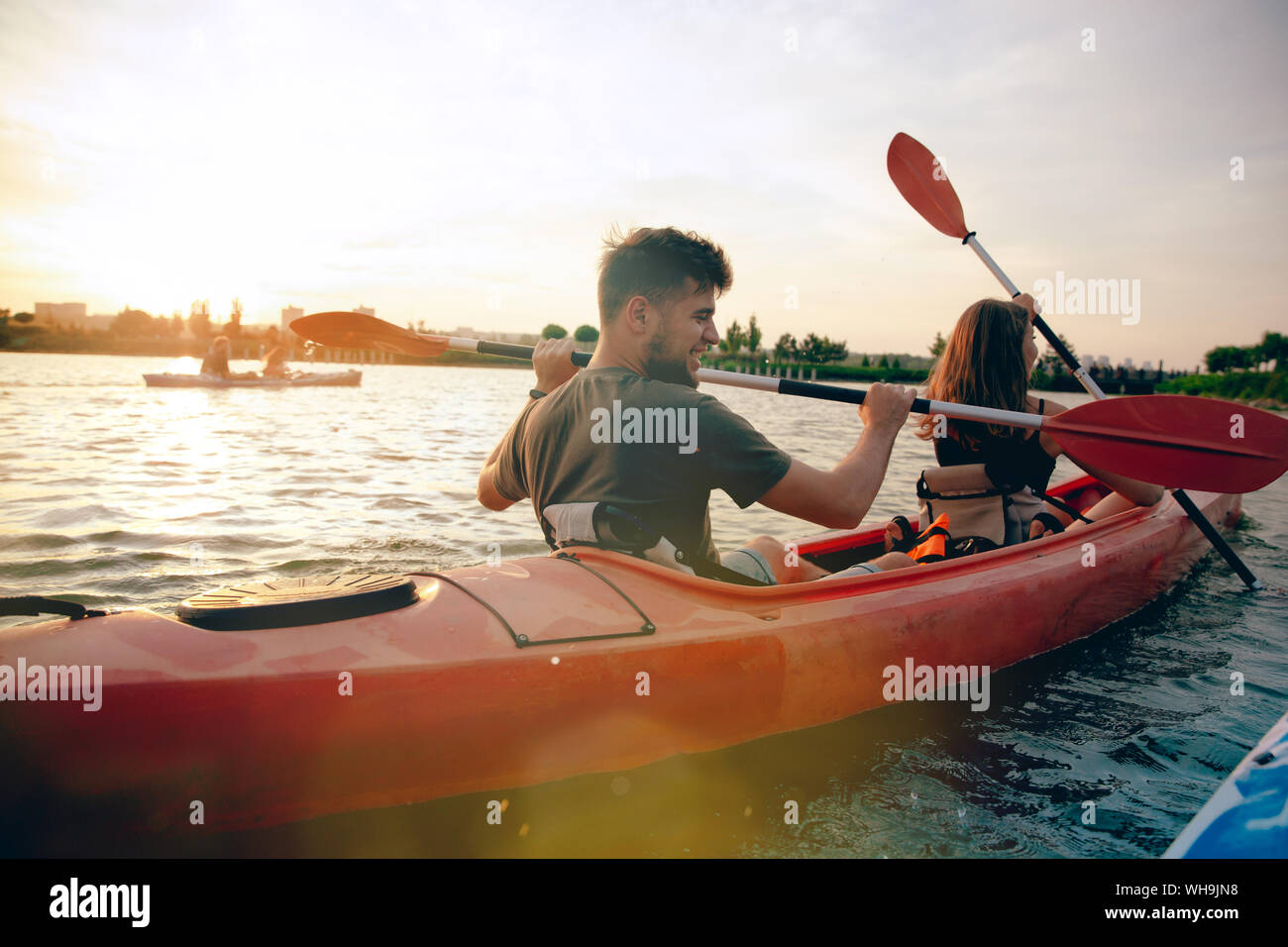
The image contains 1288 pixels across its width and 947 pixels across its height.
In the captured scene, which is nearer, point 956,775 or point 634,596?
point 634,596

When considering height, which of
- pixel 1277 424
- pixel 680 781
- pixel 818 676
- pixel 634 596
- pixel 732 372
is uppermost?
pixel 732 372

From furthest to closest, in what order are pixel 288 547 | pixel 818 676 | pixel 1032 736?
pixel 288 547, pixel 1032 736, pixel 818 676

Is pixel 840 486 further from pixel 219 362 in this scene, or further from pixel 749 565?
pixel 219 362

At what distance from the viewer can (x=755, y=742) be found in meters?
2.44

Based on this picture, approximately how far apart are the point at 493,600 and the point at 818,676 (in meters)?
1.14

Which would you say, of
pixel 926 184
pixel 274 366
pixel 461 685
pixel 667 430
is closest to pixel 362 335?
pixel 667 430

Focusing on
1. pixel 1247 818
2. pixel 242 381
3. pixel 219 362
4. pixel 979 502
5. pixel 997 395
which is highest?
pixel 219 362

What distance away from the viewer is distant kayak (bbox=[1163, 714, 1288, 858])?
160 centimetres

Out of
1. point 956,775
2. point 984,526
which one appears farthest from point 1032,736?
point 984,526

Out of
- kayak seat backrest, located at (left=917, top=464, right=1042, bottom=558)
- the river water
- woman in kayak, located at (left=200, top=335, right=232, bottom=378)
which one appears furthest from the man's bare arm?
woman in kayak, located at (left=200, top=335, right=232, bottom=378)

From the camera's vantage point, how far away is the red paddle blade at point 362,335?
13.8 feet

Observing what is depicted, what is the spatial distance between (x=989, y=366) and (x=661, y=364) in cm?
205
